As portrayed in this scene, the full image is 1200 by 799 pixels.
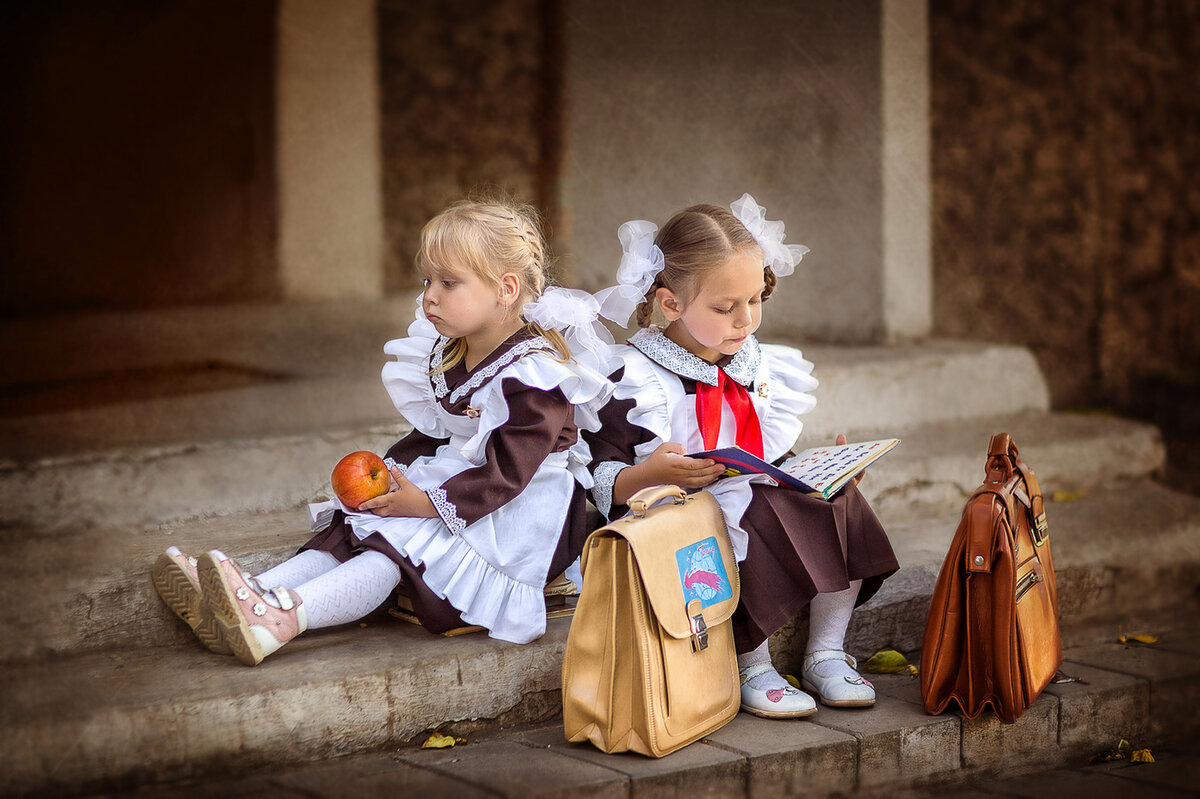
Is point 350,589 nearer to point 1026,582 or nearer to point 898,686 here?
point 898,686

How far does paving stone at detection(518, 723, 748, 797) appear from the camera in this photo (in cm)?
241

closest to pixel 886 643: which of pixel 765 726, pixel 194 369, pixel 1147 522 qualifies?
pixel 765 726

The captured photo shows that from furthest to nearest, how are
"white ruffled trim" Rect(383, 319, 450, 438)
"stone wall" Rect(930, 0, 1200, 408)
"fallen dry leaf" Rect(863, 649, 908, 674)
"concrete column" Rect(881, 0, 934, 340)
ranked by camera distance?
"stone wall" Rect(930, 0, 1200, 408)
"concrete column" Rect(881, 0, 934, 340)
"fallen dry leaf" Rect(863, 649, 908, 674)
"white ruffled trim" Rect(383, 319, 450, 438)

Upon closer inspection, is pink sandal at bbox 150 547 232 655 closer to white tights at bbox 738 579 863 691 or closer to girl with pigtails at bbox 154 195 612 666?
girl with pigtails at bbox 154 195 612 666

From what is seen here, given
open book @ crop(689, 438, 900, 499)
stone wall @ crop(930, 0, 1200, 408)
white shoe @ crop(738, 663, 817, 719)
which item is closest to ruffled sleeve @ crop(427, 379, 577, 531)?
open book @ crop(689, 438, 900, 499)

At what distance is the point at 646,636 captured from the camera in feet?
8.04

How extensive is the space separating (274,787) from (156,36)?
4.66 meters

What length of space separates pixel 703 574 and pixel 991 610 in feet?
2.12

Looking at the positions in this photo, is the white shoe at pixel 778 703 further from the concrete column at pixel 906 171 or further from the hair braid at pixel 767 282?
the concrete column at pixel 906 171

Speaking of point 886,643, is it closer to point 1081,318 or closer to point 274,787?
point 274,787

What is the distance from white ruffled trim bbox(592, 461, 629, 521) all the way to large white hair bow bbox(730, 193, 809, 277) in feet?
1.98

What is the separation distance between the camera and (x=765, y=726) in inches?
106

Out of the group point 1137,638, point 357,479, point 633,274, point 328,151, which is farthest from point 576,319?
point 328,151

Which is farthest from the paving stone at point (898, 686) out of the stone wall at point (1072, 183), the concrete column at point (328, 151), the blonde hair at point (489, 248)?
the concrete column at point (328, 151)
